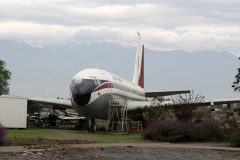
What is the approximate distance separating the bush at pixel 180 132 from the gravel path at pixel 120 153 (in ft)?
23.7

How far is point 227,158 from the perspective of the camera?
984 inches

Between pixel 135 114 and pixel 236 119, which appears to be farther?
pixel 135 114

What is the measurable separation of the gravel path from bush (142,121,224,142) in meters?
7.21

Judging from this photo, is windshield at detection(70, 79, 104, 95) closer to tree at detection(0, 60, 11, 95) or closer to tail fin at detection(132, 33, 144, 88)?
tail fin at detection(132, 33, 144, 88)

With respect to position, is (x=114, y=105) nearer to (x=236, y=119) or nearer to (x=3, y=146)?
(x=236, y=119)

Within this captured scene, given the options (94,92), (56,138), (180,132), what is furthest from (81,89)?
(56,138)

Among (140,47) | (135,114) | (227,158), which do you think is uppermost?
(140,47)

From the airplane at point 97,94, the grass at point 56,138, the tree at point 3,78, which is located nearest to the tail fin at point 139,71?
the airplane at point 97,94

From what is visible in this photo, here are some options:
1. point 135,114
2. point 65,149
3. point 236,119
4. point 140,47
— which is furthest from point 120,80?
point 65,149

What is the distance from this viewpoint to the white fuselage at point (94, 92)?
45.0 metres

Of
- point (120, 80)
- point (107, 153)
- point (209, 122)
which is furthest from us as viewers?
point (120, 80)

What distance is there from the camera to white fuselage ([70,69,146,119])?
45.0 meters

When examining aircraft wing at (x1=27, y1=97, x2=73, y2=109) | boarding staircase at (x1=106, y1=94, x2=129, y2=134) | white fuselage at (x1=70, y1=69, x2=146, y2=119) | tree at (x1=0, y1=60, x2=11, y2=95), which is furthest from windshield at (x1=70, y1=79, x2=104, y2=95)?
tree at (x1=0, y1=60, x2=11, y2=95)

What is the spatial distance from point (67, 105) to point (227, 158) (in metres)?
29.9
